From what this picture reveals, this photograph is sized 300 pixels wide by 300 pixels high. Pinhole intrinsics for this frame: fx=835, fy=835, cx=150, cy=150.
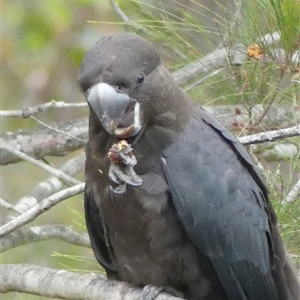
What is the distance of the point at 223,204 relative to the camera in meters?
1.96

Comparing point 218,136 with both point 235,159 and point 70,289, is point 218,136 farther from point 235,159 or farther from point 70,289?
point 70,289

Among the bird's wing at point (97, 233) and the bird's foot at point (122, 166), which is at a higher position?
the bird's foot at point (122, 166)

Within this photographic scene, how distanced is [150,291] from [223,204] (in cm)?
27

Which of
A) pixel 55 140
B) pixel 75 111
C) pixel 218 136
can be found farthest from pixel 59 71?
pixel 218 136

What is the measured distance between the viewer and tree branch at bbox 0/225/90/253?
2386 mm

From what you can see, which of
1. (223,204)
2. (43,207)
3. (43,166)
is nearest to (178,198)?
(223,204)

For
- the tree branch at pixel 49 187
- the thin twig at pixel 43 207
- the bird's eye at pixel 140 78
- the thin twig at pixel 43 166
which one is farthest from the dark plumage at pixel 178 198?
the tree branch at pixel 49 187

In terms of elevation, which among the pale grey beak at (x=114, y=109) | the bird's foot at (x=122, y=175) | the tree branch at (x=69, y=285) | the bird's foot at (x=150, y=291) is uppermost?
the pale grey beak at (x=114, y=109)

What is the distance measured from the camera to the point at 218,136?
6.63 ft

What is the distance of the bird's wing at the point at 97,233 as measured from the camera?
207cm

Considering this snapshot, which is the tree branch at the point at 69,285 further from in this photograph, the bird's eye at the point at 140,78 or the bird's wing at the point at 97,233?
the bird's eye at the point at 140,78

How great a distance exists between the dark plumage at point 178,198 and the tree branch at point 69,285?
49 millimetres

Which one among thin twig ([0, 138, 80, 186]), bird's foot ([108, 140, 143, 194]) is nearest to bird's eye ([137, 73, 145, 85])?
bird's foot ([108, 140, 143, 194])

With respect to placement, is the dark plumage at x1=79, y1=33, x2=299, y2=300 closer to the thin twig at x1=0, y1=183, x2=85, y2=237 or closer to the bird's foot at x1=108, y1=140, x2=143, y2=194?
the bird's foot at x1=108, y1=140, x2=143, y2=194
